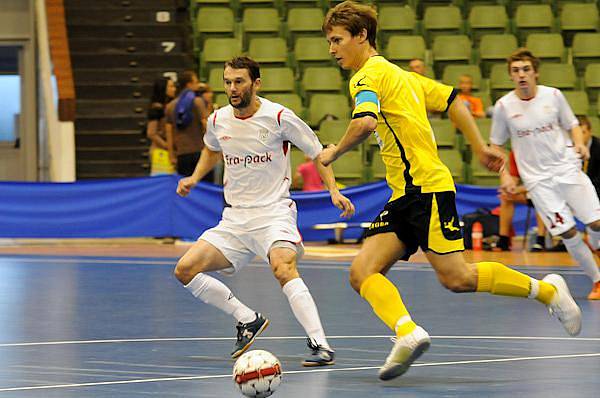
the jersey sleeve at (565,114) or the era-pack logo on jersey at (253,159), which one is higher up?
the jersey sleeve at (565,114)

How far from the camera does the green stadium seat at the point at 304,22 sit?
66.5 ft

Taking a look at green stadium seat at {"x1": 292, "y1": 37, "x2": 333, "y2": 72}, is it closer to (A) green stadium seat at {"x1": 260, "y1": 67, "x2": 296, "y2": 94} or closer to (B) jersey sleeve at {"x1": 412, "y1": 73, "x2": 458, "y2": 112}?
(A) green stadium seat at {"x1": 260, "y1": 67, "x2": 296, "y2": 94}

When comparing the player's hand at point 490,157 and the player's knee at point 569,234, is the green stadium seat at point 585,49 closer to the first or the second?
the player's knee at point 569,234

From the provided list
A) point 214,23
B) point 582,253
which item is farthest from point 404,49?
point 582,253

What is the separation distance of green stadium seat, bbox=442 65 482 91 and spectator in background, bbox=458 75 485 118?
1.18m

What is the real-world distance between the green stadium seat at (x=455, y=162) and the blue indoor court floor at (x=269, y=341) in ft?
15.4

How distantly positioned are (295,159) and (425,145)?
1093 centimetres

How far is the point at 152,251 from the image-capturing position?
15695mm

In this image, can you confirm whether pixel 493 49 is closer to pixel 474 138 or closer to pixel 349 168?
pixel 349 168

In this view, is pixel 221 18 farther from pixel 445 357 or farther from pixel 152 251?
pixel 445 357

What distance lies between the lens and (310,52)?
19.8 m

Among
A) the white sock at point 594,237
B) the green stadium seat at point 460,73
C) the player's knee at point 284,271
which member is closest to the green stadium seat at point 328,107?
the green stadium seat at point 460,73

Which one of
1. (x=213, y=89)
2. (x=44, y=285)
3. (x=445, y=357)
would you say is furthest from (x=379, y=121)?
(x=213, y=89)

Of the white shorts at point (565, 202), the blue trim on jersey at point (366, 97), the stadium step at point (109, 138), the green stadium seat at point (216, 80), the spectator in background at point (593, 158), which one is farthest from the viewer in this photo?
the stadium step at point (109, 138)
